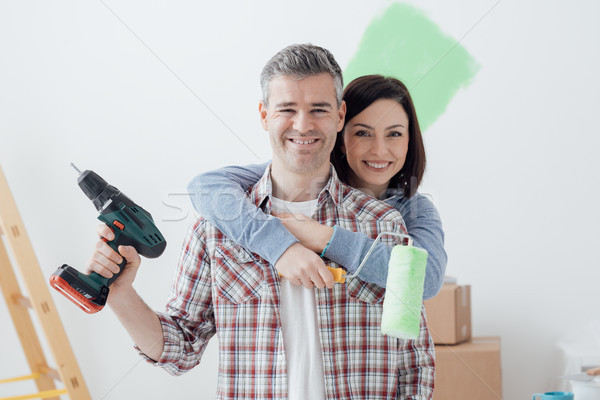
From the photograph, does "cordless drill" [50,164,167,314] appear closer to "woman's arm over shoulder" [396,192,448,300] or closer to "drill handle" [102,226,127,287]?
"drill handle" [102,226,127,287]

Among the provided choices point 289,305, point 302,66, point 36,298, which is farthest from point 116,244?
point 36,298

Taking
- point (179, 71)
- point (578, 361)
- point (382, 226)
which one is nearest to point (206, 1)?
point (179, 71)

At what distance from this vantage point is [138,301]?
1.16 meters

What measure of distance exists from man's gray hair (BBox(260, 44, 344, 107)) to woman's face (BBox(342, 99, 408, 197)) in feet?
0.90

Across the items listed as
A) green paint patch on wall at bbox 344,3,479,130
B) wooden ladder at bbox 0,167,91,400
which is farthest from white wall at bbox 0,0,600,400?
wooden ladder at bbox 0,167,91,400

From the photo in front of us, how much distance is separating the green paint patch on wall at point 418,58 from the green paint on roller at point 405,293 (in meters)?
1.49

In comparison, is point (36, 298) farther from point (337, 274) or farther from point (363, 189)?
point (337, 274)

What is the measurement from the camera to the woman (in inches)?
45.6

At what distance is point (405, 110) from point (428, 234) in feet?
1.24

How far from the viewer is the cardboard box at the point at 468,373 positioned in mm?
2174

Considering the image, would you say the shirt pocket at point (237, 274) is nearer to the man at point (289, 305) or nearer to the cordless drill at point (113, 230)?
the man at point (289, 305)

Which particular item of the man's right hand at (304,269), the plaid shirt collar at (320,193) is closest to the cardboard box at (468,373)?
the plaid shirt collar at (320,193)

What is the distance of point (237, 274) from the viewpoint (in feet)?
3.93

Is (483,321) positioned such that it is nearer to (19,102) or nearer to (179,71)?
(179,71)
